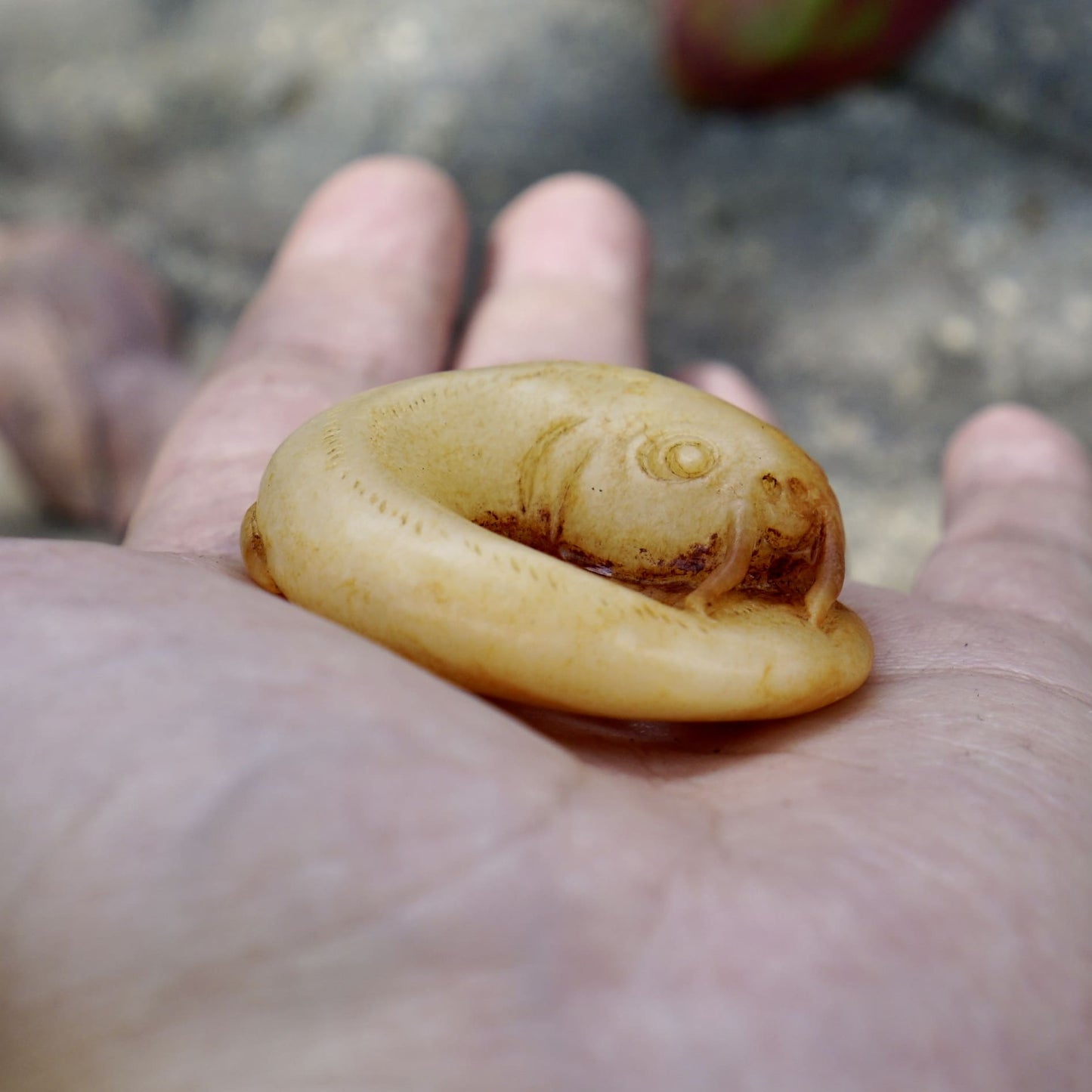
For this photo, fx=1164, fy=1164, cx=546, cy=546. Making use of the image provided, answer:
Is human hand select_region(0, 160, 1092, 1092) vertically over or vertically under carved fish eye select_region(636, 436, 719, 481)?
under

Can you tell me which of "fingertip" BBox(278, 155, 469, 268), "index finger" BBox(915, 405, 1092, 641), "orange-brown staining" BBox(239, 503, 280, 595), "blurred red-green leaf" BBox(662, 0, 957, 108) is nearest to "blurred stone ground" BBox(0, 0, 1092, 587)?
"blurred red-green leaf" BBox(662, 0, 957, 108)

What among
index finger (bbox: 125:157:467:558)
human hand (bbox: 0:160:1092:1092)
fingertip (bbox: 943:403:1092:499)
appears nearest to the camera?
human hand (bbox: 0:160:1092:1092)

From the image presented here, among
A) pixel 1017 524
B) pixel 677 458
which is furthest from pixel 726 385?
pixel 677 458

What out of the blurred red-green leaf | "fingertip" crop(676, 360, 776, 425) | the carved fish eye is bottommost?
"fingertip" crop(676, 360, 776, 425)

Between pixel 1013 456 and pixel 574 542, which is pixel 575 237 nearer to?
pixel 1013 456

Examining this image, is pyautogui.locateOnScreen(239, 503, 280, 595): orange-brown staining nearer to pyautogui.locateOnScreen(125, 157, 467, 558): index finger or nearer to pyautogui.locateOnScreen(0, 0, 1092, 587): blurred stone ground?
pyautogui.locateOnScreen(125, 157, 467, 558): index finger

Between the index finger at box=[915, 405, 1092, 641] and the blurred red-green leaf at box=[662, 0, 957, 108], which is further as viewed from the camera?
the blurred red-green leaf at box=[662, 0, 957, 108]

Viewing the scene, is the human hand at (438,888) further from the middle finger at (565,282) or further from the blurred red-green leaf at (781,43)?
the blurred red-green leaf at (781,43)
